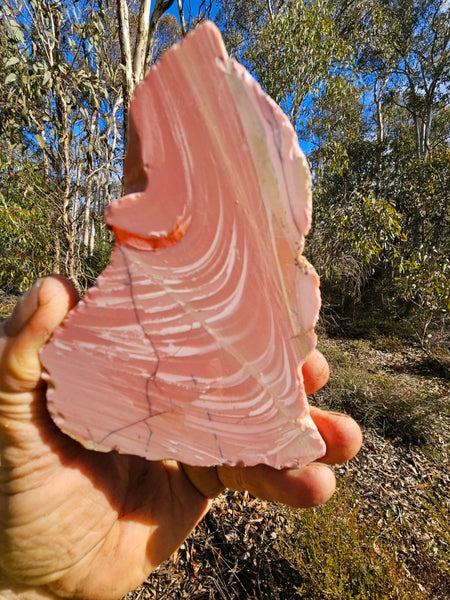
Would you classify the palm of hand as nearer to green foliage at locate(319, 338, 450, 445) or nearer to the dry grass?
the dry grass

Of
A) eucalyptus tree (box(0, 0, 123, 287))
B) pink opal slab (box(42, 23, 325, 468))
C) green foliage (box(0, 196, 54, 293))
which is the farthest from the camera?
green foliage (box(0, 196, 54, 293))

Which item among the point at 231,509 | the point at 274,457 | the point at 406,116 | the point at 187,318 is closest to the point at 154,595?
the point at 231,509

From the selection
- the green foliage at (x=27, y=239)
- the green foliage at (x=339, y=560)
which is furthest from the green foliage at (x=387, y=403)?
the green foliage at (x=27, y=239)

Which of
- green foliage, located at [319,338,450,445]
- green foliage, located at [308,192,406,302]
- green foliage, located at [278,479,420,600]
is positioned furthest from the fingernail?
green foliage, located at [308,192,406,302]

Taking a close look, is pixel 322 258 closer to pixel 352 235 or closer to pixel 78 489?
pixel 352 235

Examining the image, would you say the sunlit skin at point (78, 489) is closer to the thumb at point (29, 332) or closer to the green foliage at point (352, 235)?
the thumb at point (29, 332)

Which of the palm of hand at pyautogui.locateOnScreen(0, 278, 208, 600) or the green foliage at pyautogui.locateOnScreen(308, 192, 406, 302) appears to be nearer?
the palm of hand at pyautogui.locateOnScreen(0, 278, 208, 600)

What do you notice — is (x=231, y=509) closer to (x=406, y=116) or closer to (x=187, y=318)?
(x=187, y=318)
